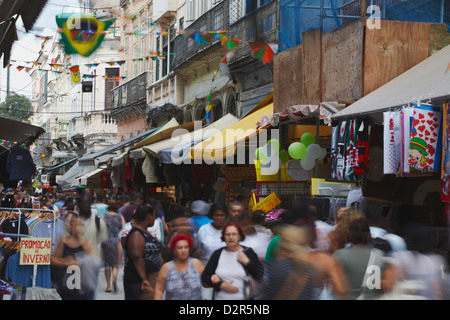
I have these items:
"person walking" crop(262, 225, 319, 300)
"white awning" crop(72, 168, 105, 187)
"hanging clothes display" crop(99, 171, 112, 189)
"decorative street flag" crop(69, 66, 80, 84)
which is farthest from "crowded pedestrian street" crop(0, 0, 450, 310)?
"white awning" crop(72, 168, 105, 187)

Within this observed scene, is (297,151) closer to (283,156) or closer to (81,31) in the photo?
(283,156)

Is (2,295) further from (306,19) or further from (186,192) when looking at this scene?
(186,192)

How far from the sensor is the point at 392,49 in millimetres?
9781

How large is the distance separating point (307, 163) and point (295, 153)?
0.29m

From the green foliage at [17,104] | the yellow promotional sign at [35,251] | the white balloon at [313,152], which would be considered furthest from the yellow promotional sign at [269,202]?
the green foliage at [17,104]

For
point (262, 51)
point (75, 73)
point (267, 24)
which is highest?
point (267, 24)

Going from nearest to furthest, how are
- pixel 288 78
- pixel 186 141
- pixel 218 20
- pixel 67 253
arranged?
1. pixel 67 253
2. pixel 288 78
3. pixel 186 141
4. pixel 218 20

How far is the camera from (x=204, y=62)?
825 inches

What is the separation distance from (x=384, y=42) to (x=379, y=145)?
76.4 inches

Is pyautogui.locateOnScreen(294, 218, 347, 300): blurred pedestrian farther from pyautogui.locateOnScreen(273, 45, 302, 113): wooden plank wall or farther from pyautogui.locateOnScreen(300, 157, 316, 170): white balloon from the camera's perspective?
pyautogui.locateOnScreen(273, 45, 302, 113): wooden plank wall

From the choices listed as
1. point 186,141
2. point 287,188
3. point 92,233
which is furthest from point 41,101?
point 92,233

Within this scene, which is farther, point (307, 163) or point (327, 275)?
point (307, 163)

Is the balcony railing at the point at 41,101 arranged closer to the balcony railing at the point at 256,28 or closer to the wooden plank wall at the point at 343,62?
the balcony railing at the point at 256,28

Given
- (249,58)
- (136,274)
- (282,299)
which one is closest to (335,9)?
(249,58)
